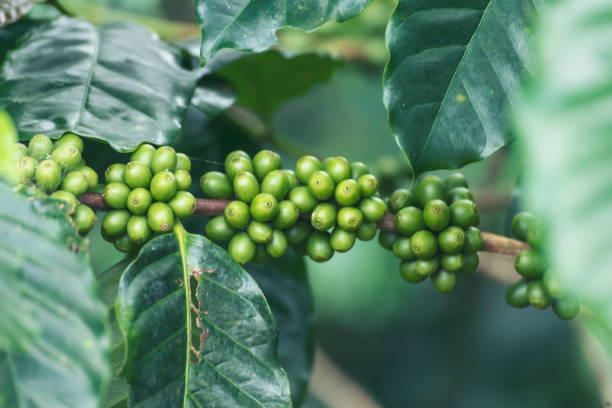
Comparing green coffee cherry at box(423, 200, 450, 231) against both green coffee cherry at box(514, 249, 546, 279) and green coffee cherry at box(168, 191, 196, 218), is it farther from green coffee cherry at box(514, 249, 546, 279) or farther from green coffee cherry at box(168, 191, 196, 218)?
green coffee cherry at box(168, 191, 196, 218)

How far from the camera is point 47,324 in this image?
0.64 m

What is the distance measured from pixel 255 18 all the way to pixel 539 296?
701mm

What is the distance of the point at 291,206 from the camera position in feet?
3.15

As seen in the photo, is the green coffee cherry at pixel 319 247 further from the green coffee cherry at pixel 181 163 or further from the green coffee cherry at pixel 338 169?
→ the green coffee cherry at pixel 181 163

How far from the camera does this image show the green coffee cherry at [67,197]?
0.81m

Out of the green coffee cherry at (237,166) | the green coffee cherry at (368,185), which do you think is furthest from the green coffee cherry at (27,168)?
the green coffee cherry at (368,185)

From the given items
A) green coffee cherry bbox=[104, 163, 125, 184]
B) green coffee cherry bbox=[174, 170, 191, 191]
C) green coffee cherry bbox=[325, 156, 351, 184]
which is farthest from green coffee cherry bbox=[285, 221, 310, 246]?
green coffee cherry bbox=[104, 163, 125, 184]

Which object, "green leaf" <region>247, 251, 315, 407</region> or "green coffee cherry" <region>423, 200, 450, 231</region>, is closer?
"green coffee cherry" <region>423, 200, 450, 231</region>

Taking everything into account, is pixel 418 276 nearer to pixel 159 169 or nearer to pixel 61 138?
pixel 159 169

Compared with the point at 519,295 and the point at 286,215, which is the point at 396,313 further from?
the point at 286,215

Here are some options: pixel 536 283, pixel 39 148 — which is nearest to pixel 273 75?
pixel 39 148

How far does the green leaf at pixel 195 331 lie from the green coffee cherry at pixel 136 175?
0.10 m

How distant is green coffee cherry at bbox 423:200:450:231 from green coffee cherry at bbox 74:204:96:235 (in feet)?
1.82

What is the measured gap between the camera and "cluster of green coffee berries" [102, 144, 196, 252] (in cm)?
90
